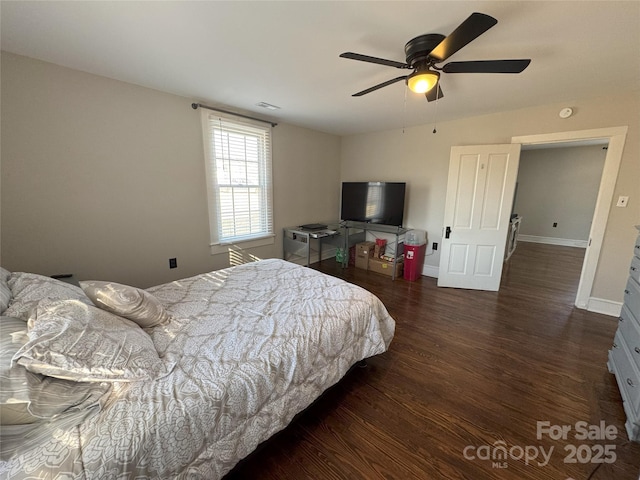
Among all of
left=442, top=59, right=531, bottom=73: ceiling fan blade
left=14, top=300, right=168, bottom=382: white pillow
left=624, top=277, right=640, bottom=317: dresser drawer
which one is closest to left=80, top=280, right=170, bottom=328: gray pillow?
left=14, top=300, right=168, bottom=382: white pillow

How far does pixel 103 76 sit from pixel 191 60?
99cm

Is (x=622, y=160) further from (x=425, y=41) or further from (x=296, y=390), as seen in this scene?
(x=296, y=390)

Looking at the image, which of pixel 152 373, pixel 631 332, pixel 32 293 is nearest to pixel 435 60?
pixel 631 332

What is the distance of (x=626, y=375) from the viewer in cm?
163

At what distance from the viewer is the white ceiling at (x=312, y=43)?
1.40 meters

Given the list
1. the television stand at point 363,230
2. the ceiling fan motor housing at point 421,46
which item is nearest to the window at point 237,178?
the television stand at point 363,230

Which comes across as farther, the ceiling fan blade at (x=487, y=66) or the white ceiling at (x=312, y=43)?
the ceiling fan blade at (x=487, y=66)

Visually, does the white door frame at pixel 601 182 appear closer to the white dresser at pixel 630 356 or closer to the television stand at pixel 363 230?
the white dresser at pixel 630 356

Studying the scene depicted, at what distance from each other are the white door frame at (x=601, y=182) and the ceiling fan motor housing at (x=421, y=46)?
7.46ft

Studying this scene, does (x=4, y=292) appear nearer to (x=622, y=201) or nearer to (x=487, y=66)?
(x=487, y=66)

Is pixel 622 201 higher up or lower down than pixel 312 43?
lower down

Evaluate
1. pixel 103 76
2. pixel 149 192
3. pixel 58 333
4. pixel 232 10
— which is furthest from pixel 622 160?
pixel 103 76

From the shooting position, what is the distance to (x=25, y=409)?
0.79 m

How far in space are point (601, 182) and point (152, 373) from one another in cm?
430
